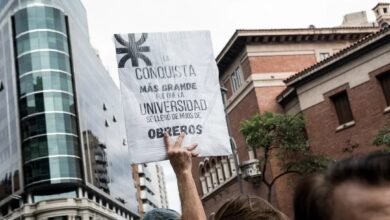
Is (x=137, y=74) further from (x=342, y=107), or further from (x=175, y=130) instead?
(x=342, y=107)

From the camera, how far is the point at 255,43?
30078 mm

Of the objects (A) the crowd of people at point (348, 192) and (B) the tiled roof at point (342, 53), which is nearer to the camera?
(A) the crowd of people at point (348, 192)

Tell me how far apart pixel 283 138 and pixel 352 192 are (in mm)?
23553

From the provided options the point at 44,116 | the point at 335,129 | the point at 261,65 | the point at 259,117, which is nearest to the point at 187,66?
the point at 259,117

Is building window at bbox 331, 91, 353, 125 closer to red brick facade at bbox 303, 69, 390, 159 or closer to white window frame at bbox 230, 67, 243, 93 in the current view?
red brick facade at bbox 303, 69, 390, 159

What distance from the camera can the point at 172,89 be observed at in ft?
14.6

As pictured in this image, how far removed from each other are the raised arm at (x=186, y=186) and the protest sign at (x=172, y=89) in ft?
2.89

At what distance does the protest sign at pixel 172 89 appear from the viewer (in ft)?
13.9

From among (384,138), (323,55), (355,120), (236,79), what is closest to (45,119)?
(236,79)

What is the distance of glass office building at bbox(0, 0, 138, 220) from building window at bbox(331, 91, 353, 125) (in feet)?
147

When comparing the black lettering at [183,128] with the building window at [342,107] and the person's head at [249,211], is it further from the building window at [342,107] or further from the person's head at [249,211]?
the building window at [342,107]

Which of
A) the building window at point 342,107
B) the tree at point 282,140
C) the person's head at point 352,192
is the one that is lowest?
the person's head at point 352,192

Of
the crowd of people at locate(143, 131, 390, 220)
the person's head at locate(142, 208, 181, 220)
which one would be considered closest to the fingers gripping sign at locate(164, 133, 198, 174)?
the person's head at locate(142, 208, 181, 220)

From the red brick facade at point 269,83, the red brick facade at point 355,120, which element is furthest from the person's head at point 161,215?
the red brick facade at point 269,83
